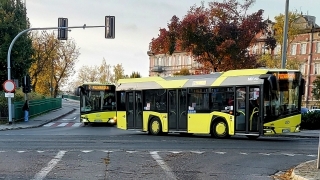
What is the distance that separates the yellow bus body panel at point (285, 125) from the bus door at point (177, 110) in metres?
4.52

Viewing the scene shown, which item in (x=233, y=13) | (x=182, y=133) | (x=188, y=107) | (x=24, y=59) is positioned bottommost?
(x=182, y=133)

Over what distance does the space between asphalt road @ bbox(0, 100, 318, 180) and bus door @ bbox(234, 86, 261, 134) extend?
4.61ft

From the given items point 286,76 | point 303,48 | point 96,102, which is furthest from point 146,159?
point 303,48

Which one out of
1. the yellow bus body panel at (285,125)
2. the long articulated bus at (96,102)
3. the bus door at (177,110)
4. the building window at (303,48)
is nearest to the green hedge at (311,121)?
the yellow bus body panel at (285,125)

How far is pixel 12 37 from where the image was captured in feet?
147

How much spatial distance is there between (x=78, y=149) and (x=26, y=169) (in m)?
4.61

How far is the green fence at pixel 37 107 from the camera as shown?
3603 cm

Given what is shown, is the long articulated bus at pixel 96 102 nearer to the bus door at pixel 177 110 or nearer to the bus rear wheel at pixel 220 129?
the bus door at pixel 177 110

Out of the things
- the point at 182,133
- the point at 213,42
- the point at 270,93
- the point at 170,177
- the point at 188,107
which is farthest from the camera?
the point at 213,42

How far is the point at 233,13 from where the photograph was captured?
115 ft

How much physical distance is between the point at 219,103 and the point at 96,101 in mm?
14314

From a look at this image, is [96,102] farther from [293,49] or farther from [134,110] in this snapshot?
[293,49]

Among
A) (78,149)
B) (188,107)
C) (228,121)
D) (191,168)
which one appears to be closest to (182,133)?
(188,107)

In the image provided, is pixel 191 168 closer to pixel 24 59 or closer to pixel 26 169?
pixel 26 169
